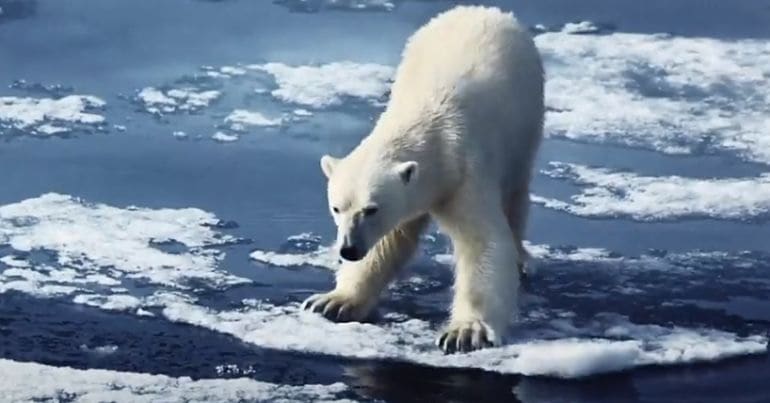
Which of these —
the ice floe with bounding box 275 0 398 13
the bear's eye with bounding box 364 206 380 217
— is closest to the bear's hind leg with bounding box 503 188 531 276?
the bear's eye with bounding box 364 206 380 217

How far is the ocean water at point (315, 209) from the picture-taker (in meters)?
3.50

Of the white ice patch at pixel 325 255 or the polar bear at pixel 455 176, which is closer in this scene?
the polar bear at pixel 455 176

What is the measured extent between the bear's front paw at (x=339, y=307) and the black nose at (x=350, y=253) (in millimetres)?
300

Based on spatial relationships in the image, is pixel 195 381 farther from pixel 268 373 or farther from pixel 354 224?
pixel 354 224

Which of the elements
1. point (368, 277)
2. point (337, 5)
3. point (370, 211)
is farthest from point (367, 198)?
point (337, 5)

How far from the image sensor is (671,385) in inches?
135

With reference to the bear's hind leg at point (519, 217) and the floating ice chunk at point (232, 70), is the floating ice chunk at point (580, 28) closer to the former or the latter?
the floating ice chunk at point (232, 70)

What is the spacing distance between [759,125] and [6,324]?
8.94 feet

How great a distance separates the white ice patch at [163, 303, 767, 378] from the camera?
3504mm

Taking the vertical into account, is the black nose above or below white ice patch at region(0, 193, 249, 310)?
below

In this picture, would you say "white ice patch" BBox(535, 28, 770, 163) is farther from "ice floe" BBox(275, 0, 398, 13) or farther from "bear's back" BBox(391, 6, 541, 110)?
"bear's back" BBox(391, 6, 541, 110)

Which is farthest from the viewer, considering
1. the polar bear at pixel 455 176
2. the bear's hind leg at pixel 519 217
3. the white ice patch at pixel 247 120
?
the white ice patch at pixel 247 120

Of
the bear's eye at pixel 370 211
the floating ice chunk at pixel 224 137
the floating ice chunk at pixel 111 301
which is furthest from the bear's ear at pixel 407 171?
the floating ice chunk at pixel 224 137

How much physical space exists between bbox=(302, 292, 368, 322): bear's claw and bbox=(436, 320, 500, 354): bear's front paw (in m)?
0.29
